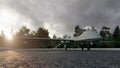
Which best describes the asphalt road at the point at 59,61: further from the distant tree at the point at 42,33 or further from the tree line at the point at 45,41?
the distant tree at the point at 42,33

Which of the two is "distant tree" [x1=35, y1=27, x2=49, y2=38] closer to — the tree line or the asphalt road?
the tree line

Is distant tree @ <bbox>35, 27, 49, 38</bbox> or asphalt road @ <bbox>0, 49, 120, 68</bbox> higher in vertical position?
distant tree @ <bbox>35, 27, 49, 38</bbox>

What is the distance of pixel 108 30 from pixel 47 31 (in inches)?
1801

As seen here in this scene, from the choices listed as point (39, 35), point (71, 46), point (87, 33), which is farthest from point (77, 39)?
point (39, 35)

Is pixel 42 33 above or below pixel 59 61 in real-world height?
above

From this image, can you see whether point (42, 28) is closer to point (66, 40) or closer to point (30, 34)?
point (30, 34)

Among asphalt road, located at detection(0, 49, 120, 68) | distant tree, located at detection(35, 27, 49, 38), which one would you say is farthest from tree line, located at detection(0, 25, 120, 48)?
asphalt road, located at detection(0, 49, 120, 68)

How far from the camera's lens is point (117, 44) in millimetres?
54250

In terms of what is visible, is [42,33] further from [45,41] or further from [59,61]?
[59,61]

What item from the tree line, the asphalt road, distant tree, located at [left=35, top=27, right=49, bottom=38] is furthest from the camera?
distant tree, located at [left=35, top=27, right=49, bottom=38]

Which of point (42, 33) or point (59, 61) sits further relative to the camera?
point (42, 33)

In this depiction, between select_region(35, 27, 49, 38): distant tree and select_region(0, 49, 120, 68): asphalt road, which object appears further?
select_region(35, 27, 49, 38): distant tree

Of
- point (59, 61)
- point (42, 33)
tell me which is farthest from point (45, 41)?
point (59, 61)

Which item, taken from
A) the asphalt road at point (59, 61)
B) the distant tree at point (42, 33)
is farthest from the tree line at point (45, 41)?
the asphalt road at point (59, 61)
